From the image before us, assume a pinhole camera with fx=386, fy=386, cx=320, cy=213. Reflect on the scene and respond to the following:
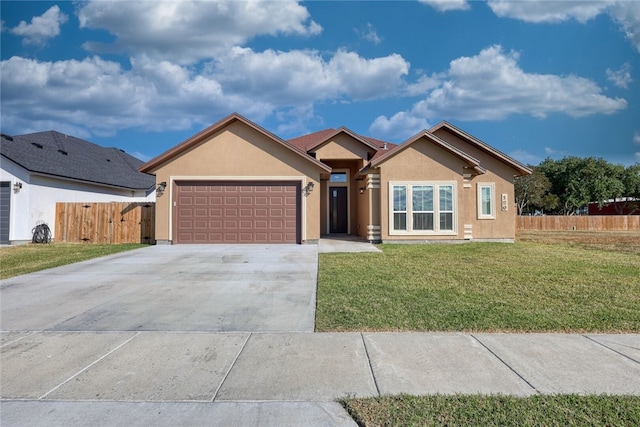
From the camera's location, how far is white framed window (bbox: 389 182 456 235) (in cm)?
1502

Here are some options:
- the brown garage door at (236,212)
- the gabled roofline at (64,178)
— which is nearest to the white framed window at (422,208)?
the brown garage door at (236,212)

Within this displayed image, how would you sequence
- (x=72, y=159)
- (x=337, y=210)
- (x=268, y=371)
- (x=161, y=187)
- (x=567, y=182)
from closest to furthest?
(x=268, y=371) < (x=161, y=187) < (x=337, y=210) < (x=72, y=159) < (x=567, y=182)

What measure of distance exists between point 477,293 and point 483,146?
11308 millimetres

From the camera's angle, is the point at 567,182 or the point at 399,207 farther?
the point at 567,182

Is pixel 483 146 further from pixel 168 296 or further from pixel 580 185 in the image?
pixel 580 185

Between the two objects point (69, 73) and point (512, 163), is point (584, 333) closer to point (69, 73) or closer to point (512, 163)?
point (512, 163)

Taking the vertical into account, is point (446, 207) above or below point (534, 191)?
below

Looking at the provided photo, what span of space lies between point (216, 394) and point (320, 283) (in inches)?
180

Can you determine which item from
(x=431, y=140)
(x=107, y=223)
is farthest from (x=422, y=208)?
(x=107, y=223)

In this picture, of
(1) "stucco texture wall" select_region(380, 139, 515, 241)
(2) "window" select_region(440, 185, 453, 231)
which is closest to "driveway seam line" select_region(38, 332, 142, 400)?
(1) "stucco texture wall" select_region(380, 139, 515, 241)

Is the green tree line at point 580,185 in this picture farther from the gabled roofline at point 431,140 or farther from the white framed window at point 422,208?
the white framed window at point 422,208

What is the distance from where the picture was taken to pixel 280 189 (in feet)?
50.6

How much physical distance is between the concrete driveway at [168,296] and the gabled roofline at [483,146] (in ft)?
31.1

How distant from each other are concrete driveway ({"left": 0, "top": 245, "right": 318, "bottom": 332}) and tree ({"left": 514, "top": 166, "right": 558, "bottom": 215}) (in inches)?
1594
